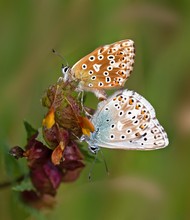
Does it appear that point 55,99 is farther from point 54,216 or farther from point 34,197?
point 54,216

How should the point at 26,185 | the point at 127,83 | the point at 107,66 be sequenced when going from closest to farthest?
1. the point at 107,66
2. the point at 26,185
3. the point at 127,83

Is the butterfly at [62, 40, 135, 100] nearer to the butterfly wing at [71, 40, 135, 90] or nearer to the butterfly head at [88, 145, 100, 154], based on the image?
the butterfly wing at [71, 40, 135, 90]

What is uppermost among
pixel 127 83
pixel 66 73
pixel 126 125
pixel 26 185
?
pixel 66 73

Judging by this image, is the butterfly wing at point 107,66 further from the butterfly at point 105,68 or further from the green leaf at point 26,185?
the green leaf at point 26,185

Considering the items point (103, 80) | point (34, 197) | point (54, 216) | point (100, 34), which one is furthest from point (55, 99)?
point (100, 34)

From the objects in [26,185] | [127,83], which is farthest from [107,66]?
[127,83]

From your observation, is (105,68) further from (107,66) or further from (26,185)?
(26,185)
